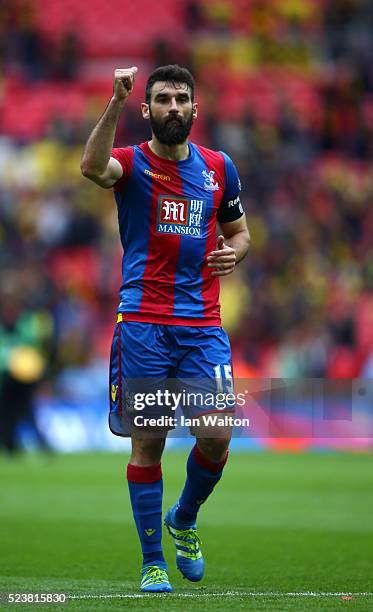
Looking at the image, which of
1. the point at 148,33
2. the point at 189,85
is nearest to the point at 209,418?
the point at 189,85

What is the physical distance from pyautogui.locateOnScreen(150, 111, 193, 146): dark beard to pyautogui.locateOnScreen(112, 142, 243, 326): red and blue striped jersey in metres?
0.14

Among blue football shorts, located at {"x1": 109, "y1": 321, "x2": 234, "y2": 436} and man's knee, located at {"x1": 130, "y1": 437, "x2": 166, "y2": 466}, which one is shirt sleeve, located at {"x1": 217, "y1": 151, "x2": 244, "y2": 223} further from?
man's knee, located at {"x1": 130, "y1": 437, "x2": 166, "y2": 466}

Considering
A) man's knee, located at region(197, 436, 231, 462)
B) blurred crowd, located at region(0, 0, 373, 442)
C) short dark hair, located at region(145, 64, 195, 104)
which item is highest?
short dark hair, located at region(145, 64, 195, 104)

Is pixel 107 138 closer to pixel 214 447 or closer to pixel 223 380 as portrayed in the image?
pixel 223 380

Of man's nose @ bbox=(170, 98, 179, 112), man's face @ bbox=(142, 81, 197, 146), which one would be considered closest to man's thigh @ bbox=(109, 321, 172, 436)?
man's face @ bbox=(142, 81, 197, 146)

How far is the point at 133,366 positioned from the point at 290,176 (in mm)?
15690

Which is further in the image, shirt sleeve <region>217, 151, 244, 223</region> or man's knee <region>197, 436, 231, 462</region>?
shirt sleeve <region>217, 151, 244, 223</region>

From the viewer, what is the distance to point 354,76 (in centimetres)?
2423

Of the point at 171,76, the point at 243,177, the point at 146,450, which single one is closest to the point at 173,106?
the point at 171,76

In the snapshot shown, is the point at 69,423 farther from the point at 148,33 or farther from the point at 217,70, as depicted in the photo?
the point at 148,33

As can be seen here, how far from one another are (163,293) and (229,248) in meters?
0.38

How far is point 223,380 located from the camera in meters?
5.85

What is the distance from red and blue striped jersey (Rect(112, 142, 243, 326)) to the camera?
5.90m

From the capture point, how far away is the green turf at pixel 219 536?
18.5 feet
